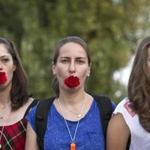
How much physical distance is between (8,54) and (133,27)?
37.7ft

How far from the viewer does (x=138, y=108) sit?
427cm

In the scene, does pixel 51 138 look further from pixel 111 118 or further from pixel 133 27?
pixel 133 27

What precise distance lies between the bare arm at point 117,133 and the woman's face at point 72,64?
1.29 feet

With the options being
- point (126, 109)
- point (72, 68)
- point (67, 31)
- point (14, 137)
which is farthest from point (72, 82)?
point (67, 31)

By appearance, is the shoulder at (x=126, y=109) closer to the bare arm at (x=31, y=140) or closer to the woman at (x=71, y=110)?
the woman at (x=71, y=110)

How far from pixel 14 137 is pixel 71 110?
54 centimetres

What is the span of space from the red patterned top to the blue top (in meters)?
0.26

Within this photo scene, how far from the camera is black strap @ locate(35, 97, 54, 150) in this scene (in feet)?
14.6

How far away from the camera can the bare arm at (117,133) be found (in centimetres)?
433

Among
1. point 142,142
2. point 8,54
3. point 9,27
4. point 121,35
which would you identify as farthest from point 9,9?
point 142,142

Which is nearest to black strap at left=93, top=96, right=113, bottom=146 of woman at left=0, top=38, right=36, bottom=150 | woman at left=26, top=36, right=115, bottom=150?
woman at left=26, top=36, right=115, bottom=150

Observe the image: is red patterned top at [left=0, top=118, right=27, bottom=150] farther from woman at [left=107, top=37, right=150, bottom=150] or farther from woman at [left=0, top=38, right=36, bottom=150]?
woman at [left=107, top=37, right=150, bottom=150]

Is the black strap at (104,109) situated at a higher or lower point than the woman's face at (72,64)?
lower

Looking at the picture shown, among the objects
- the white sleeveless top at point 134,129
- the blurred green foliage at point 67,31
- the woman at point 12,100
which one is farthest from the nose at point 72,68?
the blurred green foliage at point 67,31
